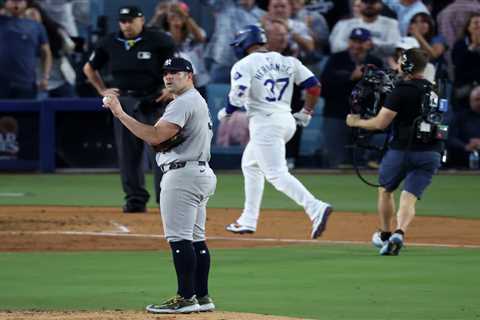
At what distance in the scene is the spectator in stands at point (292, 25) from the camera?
20719 mm

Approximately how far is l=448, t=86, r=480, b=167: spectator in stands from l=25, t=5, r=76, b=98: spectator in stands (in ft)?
20.6

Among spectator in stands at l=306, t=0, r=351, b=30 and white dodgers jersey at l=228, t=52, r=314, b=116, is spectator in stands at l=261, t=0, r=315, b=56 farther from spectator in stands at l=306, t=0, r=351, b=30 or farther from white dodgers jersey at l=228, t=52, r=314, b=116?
white dodgers jersey at l=228, t=52, r=314, b=116

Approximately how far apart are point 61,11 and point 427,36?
5944 mm

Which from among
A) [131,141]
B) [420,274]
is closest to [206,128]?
[420,274]

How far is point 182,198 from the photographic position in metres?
8.41

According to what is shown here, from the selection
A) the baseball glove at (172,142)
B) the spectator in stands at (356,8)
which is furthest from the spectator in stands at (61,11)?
the baseball glove at (172,142)

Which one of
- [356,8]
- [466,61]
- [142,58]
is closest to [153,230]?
[142,58]

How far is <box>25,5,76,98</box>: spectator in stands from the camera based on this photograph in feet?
70.5

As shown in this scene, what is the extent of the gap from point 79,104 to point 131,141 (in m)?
5.79

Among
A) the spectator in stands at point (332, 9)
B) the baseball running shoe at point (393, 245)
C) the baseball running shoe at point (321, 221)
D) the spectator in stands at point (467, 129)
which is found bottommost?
the spectator in stands at point (467, 129)

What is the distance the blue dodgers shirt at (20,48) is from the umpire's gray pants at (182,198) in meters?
12.9

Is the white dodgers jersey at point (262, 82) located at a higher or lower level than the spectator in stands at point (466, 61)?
higher

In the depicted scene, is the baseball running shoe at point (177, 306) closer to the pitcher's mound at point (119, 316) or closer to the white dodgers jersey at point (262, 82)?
the pitcher's mound at point (119, 316)

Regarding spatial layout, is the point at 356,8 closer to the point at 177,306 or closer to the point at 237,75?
the point at 237,75
